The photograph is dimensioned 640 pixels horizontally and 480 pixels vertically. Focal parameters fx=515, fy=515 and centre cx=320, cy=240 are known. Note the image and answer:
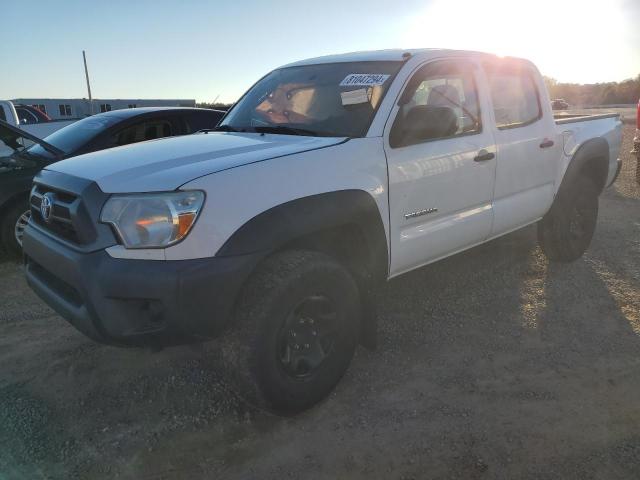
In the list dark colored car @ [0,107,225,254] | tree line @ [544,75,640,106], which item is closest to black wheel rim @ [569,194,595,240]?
dark colored car @ [0,107,225,254]

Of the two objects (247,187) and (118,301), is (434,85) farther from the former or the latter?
(118,301)

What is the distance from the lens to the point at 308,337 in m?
2.70

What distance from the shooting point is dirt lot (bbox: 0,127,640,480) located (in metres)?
2.38

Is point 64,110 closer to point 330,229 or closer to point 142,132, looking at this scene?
point 142,132

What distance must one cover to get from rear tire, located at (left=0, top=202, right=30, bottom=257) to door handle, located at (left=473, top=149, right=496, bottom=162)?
14.5 ft

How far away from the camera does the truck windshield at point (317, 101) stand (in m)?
3.08

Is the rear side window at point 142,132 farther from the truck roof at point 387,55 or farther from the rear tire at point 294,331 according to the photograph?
the rear tire at point 294,331

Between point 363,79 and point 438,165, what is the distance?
0.72 m

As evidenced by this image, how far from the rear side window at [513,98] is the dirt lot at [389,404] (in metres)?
1.43

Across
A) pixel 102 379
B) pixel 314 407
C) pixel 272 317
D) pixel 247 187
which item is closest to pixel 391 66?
pixel 247 187

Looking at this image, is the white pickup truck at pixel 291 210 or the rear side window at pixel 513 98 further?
the rear side window at pixel 513 98

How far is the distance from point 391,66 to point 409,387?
77.8 inches

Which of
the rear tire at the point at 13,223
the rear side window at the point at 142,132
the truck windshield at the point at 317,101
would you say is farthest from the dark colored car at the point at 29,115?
the truck windshield at the point at 317,101

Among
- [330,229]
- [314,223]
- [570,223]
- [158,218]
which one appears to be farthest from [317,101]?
[570,223]
